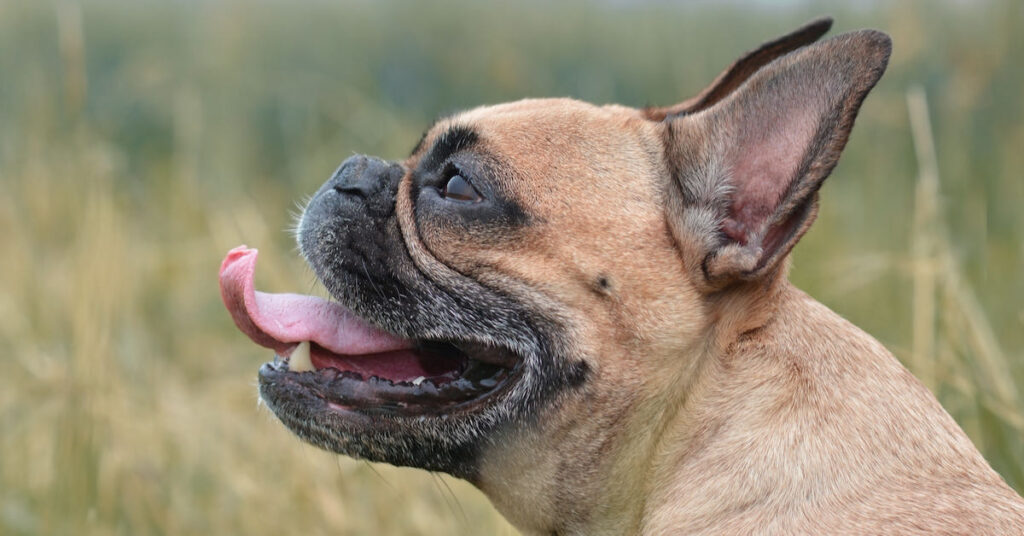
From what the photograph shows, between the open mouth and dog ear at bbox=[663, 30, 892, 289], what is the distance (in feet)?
1.89

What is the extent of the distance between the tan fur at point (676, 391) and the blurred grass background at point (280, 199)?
0.84 m

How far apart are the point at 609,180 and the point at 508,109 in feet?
1.22

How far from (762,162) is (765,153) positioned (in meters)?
0.02

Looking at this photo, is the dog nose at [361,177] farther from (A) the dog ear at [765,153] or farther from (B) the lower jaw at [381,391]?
(A) the dog ear at [765,153]

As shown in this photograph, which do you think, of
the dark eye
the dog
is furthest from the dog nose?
the dark eye

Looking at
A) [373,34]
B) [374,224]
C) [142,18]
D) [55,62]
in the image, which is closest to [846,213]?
[374,224]

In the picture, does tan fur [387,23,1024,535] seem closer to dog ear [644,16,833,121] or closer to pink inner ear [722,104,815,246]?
pink inner ear [722,104,815,246]

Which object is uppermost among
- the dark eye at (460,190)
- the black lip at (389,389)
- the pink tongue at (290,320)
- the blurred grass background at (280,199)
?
the dark eye at (460,190)

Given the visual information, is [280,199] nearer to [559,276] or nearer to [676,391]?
[559,276]

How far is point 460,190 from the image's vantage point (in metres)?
2.71

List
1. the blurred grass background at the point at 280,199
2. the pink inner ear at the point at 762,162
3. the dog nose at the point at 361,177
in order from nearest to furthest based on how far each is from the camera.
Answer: the pink inner ear at the point at 762,162 → the dog nose at the point at 361,177 → the blurred grass background at the point at 280,199

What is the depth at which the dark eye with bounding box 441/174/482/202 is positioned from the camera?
2697 millimetres

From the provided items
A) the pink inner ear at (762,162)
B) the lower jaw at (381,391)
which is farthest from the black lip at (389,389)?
the pink inner ear at (762,162)

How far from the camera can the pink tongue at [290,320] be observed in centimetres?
277
